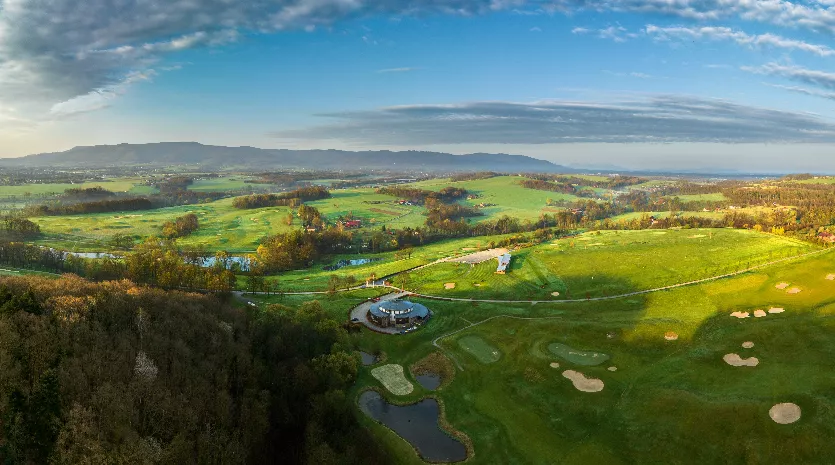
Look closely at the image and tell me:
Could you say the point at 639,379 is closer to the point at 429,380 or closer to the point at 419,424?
the point at 429,380

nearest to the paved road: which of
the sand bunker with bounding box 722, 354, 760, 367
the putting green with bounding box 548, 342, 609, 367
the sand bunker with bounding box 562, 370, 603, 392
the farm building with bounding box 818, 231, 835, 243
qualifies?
the putting green with bounding box 548, 342, 609, 367

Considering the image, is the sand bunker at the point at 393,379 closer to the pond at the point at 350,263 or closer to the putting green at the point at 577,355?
the putting green at the point at 577,355

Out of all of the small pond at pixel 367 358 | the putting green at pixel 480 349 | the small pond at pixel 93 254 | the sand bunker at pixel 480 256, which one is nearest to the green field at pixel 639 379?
the putting green at pixel 480 349

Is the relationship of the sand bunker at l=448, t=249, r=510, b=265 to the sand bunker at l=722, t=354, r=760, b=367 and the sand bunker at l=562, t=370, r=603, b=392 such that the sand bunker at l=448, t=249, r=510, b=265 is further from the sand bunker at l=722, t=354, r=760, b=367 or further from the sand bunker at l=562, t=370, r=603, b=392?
the sand bunker at l=722, t=354, r=760, b=367

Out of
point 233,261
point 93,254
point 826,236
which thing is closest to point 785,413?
point 826,236

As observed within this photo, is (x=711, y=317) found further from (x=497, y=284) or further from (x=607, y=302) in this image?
(x=497, y=284)

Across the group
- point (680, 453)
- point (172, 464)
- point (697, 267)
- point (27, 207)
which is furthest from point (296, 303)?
point (27, 207)

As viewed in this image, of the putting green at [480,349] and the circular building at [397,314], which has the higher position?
the circular building at [397,314]
